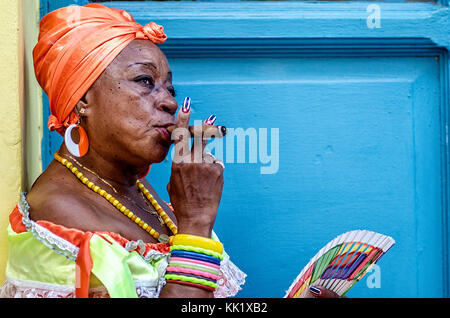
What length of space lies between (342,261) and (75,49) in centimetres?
99

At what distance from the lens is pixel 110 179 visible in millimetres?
2043

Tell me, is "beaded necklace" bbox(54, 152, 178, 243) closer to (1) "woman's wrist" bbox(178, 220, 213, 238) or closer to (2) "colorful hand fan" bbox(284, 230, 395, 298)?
(1) "woman's wrist" bbox(178, 220, 213, 238)

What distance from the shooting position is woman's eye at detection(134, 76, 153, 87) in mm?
1957

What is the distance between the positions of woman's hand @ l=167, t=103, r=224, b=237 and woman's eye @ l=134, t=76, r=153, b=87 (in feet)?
0.48

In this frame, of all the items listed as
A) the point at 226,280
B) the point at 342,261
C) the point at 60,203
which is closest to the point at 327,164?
the point at 342,261

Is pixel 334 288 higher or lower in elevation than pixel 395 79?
lower

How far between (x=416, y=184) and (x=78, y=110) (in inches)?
53.4

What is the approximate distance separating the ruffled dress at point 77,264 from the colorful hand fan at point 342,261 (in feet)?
1.38

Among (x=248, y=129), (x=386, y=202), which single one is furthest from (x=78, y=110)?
(x=386, y=202)

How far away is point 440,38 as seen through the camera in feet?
8.49

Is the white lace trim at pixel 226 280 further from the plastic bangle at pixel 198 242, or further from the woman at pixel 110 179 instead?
the plastic bangle at pixel 198 242

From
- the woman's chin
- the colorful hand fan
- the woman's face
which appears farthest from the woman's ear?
the colorful hand fan
